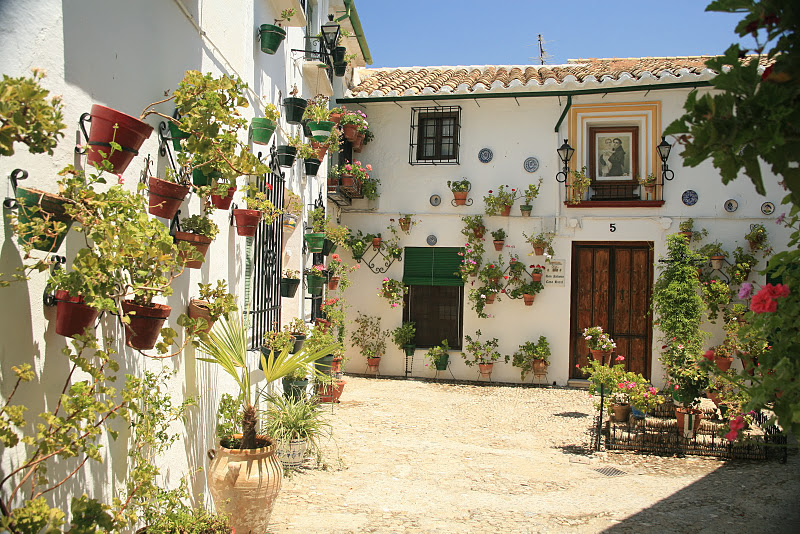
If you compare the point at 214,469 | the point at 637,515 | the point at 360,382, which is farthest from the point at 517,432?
the point at 214,469

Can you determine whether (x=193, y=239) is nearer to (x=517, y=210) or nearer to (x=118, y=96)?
(x=118, y=96)

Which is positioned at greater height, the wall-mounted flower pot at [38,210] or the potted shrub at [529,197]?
the potted shrub at [529,197]

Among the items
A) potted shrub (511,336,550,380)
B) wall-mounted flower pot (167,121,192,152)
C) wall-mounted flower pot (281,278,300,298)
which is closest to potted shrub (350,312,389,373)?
potted shrub (511,336,550,380)

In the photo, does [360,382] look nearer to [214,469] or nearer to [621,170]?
[621,170]

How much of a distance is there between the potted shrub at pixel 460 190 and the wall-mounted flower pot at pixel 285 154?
5098 mm

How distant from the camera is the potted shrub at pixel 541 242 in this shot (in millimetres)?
11016

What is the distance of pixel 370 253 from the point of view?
38.9 feet

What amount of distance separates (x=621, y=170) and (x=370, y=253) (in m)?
4.63

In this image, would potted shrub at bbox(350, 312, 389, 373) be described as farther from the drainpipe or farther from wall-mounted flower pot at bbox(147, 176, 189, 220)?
wall-mounted flower pot at bbox(147, 176, 189, 220)

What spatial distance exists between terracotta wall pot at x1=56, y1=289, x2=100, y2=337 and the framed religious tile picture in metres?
10.1

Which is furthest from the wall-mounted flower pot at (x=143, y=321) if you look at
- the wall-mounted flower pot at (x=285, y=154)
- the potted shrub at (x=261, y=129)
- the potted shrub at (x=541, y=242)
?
the potted shrub at (x=541, y=242)

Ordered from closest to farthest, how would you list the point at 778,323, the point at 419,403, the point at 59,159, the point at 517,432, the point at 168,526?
the point at 778,323 → the point at 59,159 → the point at 168,526 → the point at 517,432 → the point at 419,403

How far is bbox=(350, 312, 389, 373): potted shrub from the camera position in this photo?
11.6m

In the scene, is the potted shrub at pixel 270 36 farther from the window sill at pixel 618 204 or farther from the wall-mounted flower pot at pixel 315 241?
the window sill at pixel 618 204
